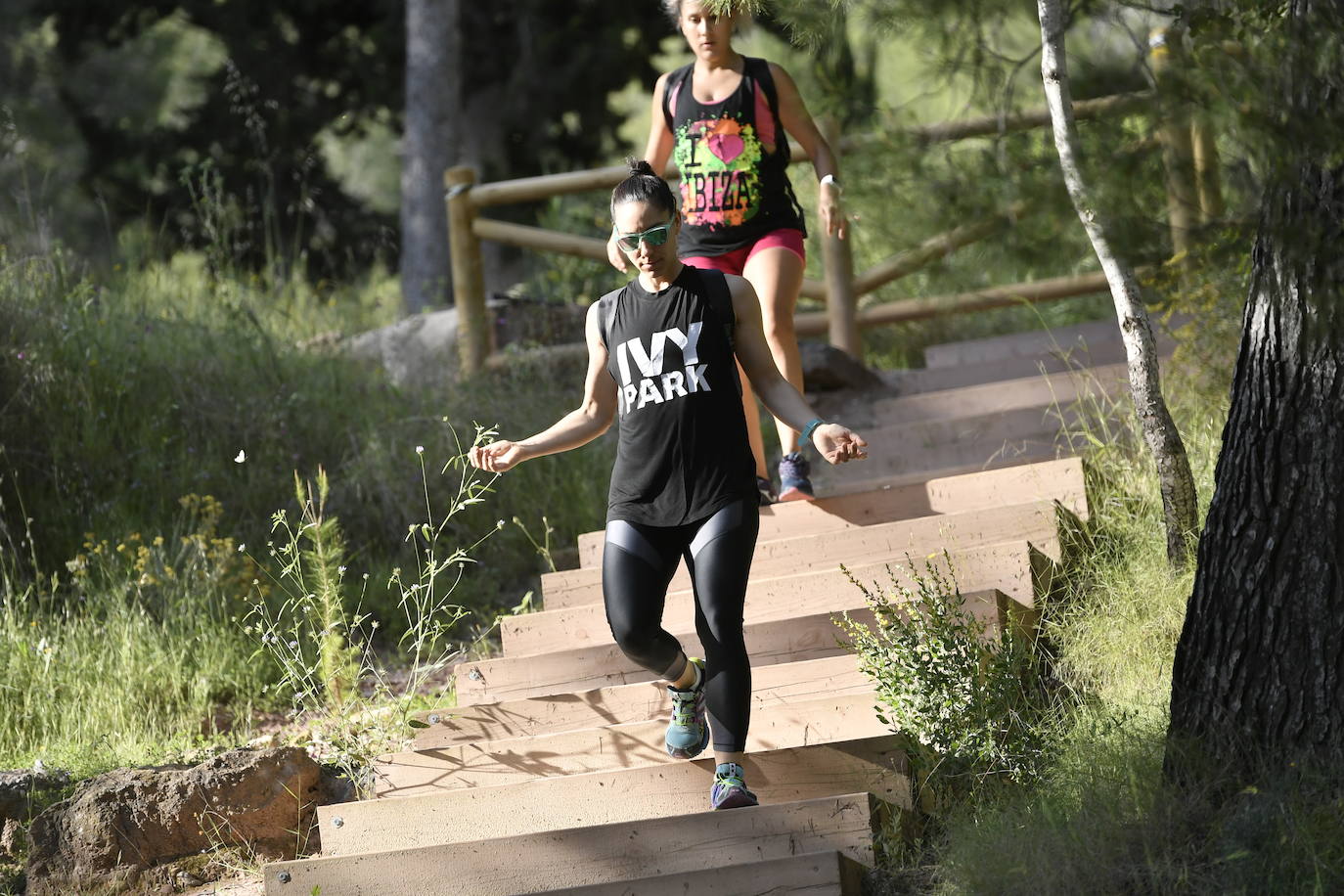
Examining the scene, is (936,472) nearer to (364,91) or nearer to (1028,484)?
(1028,484)

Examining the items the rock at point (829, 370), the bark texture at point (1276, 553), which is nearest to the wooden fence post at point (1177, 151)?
the bark texture at point (1276, 553)

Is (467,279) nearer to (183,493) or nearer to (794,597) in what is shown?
(183,493)

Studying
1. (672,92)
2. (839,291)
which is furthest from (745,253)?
(839,291)

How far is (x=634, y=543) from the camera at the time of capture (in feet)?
11.6

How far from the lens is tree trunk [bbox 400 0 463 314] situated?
33.6 feet

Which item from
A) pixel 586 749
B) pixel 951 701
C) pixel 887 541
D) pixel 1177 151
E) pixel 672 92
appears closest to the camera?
pixel 1177 151

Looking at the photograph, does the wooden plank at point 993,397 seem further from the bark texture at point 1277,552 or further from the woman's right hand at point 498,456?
the woman's right hand at point 498,456

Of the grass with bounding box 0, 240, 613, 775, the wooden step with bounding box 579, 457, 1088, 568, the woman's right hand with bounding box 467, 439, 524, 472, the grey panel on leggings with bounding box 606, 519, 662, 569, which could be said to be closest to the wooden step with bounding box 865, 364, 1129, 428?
the wooden step with bounding box 579, 457, 1088, 568

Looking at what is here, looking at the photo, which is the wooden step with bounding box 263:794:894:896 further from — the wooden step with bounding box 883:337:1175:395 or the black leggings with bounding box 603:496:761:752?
the wooden step with bounding box 883:337:1175:395

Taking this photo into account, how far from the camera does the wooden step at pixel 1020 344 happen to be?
7.49m

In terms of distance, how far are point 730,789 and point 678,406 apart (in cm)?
93

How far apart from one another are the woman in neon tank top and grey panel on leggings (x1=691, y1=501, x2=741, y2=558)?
1.27 meters

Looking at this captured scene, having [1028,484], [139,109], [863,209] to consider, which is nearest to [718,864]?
[863,209]

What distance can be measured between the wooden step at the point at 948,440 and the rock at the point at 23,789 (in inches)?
126
